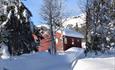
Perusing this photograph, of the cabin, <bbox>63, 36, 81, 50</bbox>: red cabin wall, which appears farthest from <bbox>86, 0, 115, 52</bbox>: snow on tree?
<bbox>63, 36, 81, 50</bbox>: red cabin wall

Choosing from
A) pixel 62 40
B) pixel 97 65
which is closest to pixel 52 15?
pixel 62 40

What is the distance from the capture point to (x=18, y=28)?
31.9m

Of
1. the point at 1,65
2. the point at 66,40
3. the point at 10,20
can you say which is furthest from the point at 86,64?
the point at 66,40

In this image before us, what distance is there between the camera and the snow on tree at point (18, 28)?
3038 centimetres

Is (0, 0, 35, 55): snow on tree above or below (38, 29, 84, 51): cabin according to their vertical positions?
above

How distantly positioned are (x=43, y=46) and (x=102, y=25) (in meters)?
25.5

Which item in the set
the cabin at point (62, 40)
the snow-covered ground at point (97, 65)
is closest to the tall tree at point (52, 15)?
the cabin at point (62, 40)

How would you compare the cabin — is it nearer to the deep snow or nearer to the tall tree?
the tall tree

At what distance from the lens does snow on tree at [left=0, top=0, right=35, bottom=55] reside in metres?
30.4

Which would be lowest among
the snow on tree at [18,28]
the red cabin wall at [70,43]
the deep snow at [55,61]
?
the red cabin wall at [70,43]

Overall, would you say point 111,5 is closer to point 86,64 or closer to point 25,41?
point 25,41

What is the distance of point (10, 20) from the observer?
1211 inches

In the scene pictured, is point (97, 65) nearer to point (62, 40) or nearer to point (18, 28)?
point (18, 28)

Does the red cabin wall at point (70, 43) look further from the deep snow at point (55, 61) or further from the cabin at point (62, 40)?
the deep snow at point (55, 61)
